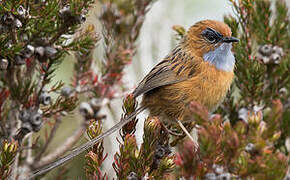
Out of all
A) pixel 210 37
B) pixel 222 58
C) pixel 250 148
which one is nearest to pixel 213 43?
pixel 210 37

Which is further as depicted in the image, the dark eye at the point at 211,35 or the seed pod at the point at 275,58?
the dark eye at the point at 211,35

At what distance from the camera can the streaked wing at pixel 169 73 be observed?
3371 mm

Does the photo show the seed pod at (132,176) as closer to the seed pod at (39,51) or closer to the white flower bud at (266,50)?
the seed pod at (39,51)

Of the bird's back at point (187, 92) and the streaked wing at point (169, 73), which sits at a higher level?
the streaked wing at point (169, 73)

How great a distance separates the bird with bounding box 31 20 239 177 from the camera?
10.8 ft

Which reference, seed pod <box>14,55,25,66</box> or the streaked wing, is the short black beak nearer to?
the streaked wing

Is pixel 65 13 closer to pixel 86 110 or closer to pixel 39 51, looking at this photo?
pixel 39 51

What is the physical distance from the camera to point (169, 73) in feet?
11.4

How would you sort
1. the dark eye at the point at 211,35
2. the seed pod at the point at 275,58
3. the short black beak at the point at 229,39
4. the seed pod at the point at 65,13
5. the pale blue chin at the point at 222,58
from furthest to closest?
the dark eye at the point at 211,35 < the pale blue chin at the point at 222,58 < the short black beak at the point at 229,39 < the seed pod at the point at 275,58 < the seed pod at the point at 65,13

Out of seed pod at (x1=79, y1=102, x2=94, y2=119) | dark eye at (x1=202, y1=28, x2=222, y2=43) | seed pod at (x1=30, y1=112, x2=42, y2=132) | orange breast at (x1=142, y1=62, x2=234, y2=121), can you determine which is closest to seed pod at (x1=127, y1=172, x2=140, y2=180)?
seed pod at (x1=79, y1=102, x2=94, y2=119)

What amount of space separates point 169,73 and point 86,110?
148 cm

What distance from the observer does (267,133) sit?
5.19 feet

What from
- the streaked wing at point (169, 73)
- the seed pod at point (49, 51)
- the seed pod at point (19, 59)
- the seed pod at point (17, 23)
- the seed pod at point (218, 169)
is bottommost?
the seed pod at point (218, 169)

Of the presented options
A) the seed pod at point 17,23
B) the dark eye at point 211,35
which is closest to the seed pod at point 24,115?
the seed pod at point 17,23
